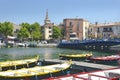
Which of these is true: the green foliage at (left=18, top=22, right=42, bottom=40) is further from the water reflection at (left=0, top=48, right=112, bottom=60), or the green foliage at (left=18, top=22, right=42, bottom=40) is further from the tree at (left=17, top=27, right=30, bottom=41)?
the water reflection at (left=0, top=48, right=112, bottom=60)

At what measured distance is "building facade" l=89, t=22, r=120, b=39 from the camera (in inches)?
6304

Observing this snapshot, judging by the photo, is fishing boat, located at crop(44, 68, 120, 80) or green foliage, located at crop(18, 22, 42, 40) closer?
fishing boat, located at crop(44, 68, 120, 80)

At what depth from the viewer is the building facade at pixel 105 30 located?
16012cm

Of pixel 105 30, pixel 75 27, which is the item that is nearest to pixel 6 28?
pixel 75 27

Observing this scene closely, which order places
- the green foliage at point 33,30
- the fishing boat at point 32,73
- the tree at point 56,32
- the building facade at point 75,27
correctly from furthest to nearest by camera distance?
the building facade at point 75,27 < the tree at point 56,32 < the green foliage at point 33,30 < the fishing boat at point 32,73

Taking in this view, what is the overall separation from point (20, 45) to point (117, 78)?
124 m

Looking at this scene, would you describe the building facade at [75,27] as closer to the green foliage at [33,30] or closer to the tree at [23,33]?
the green foliage at [33,30]

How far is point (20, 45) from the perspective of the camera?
5738 inches

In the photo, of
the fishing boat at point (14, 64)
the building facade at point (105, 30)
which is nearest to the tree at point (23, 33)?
the building facade at point (105, 30)

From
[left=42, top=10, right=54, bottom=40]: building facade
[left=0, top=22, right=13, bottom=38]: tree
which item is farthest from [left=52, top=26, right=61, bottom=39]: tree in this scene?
[left=0, top=22, right=13, bottom=38]: tree

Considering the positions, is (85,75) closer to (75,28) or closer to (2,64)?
(2,64)

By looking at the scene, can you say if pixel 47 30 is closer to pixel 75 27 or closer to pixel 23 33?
pixel 75 27

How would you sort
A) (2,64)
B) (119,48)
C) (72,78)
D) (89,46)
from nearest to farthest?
(72,78) → (2,64) → (119,48) → (89,46)

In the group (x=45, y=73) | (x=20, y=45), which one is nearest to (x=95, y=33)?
(x=20, y=45)
